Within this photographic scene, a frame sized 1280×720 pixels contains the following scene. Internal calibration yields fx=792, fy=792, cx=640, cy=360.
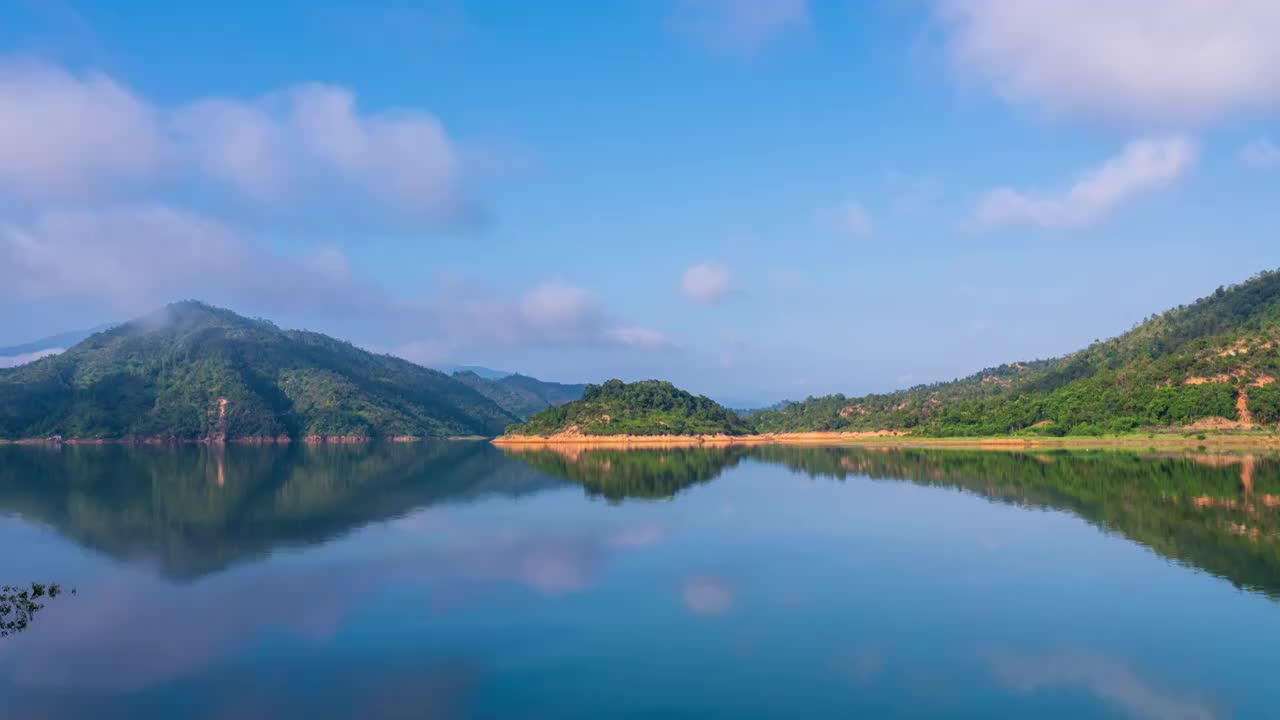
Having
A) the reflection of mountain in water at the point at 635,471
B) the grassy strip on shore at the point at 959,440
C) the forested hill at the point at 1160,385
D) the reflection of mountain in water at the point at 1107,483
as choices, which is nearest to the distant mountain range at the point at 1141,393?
the forested hill at the point at 1160,385

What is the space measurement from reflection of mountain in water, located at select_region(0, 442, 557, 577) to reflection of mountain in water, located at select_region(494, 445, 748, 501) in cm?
543

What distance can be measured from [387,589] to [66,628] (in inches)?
420

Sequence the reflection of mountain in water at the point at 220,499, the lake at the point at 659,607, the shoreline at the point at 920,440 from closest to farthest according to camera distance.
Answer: the lake at the point at 659,607
the reflection of mountain in water at the point at 220,499
the shoreline at the point at 920,440

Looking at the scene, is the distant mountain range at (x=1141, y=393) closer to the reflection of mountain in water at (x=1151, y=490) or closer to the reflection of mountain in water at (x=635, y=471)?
the reflection of mountain in water at (x=1151, y=490)

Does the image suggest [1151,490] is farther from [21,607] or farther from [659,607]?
[21,607]

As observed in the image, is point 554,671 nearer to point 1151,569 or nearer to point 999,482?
point 1151,569

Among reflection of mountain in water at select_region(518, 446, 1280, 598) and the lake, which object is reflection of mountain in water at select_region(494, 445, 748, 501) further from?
the lake

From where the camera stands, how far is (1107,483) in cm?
6712

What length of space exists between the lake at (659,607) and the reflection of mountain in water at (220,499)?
21.7 inches

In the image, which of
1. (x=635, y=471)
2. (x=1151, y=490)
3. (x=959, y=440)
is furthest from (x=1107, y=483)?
(x=959, y=440)

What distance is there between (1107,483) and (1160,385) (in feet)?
247

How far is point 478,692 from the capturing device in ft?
66.5

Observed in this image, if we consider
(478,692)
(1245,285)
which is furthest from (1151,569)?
(1245,285)

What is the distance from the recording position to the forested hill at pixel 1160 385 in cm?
11550
